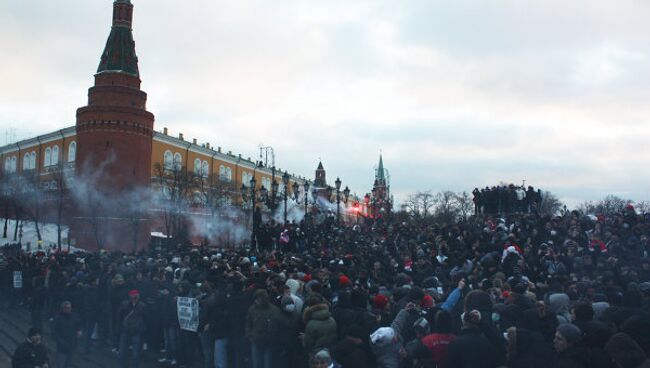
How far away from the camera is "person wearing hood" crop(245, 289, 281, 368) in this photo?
888 centimetres

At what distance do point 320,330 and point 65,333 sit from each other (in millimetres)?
5957

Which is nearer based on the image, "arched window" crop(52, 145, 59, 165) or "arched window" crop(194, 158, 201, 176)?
"arched window" crop(52, 145, 59, 165)

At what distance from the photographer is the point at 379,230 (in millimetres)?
28625

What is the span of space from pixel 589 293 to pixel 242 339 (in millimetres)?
5981

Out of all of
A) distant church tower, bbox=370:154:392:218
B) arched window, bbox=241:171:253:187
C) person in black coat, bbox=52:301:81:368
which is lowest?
person in black coat, bbox=52:301:81:368

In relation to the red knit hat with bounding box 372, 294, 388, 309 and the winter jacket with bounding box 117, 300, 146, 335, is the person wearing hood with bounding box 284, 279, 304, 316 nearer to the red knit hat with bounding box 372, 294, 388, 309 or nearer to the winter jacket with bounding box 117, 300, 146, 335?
the red knit hat with bounding box 372, 294, 388, 309

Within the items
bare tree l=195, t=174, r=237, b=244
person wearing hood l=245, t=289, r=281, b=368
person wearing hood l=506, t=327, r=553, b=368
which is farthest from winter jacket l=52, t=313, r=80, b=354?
bare tree l=195, t=174, r=237, b=244

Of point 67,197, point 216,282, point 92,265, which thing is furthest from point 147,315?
point 67,197

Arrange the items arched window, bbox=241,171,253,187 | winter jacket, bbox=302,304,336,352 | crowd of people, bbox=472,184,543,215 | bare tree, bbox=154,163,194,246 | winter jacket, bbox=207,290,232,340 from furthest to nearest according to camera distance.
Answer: arched window, bbox=241,171,253,187 → bare tree, bbox=154,163,194,246 → crowd of people, bbox=472,184,543,215 → winter jacket, bbox=207,290,232,340 → winter jacket, bbox=302,304,336,352

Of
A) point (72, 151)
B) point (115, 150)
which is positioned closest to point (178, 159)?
point (72, 151)

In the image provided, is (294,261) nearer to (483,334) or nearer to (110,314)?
(110,314)

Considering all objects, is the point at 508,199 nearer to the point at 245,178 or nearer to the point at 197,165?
the point at 197,165

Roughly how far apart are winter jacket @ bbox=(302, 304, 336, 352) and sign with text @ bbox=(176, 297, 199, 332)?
4048 mm

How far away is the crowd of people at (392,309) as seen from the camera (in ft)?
19.4
